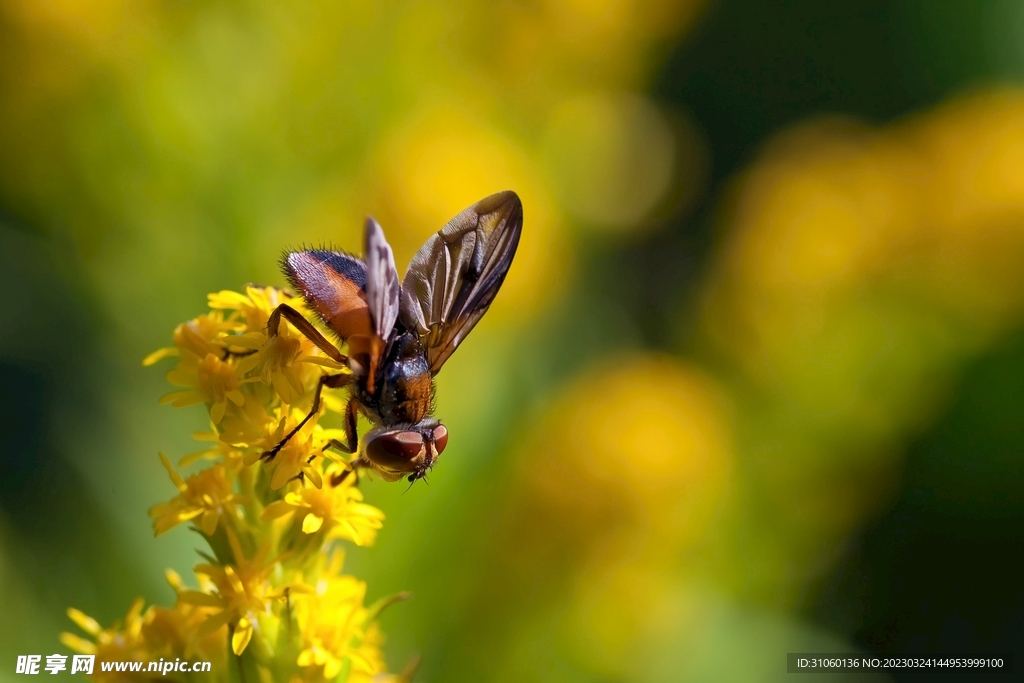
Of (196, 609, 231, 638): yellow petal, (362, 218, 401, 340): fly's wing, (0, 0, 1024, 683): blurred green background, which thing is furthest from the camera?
(0, 0, 1024, 683): blurred green background

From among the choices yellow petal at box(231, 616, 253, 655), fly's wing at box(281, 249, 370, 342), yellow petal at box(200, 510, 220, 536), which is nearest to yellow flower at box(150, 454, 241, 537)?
yellow petal at box(200, 510, 220, 536)

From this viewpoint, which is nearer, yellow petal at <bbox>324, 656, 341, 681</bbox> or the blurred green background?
yellow petal at <bbox>324, 656, 341, 681</bbox>

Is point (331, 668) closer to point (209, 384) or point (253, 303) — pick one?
point (209, 384)

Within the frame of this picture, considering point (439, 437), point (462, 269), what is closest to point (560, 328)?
point (462, 269)

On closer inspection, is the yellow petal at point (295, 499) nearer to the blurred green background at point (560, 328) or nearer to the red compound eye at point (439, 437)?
the red compound eye at point (439, 437)

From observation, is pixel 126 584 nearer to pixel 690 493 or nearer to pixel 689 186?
pixel 690 493

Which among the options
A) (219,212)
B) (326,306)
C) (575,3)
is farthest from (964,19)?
(326,306)

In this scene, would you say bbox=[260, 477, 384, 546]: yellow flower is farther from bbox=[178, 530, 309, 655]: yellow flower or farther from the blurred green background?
the blurred green background
